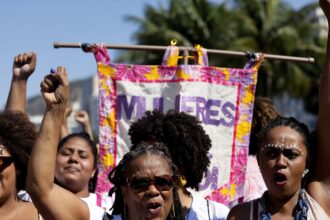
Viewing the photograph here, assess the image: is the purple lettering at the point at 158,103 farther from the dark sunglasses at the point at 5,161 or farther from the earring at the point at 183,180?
the dark sunglasses at the point at 5,161

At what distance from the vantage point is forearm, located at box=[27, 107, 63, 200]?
3119 millimetres

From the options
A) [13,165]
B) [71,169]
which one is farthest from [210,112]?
[13,165]

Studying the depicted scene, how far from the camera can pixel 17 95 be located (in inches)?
179

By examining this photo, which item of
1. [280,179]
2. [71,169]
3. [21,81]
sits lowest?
[71,169]

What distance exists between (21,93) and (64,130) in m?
1.43

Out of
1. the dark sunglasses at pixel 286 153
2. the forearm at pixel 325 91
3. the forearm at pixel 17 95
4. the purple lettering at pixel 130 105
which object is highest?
the forearm at pixel 325 91

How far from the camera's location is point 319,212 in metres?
3.40

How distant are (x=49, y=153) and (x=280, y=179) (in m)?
1.12

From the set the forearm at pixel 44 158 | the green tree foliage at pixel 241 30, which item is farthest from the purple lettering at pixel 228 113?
the green tree foliage at pixel 241 30

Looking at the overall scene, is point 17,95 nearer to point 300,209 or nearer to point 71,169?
point 71,169

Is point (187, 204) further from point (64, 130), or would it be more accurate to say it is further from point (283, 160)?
point (64, 130)

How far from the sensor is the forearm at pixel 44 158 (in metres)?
3.12

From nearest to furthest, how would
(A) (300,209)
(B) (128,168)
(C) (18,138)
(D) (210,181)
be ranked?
(B) (128,168) < (A) (300,209) < (C) (18,138) < (D) (210,181)

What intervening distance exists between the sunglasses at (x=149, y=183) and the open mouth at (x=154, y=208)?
2.8 inches
